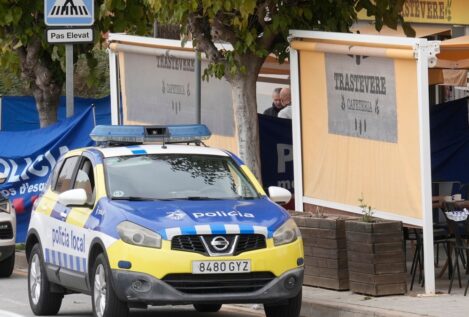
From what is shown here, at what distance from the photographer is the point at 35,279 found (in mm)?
13906

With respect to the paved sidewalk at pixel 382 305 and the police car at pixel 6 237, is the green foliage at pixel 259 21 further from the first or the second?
the police car at pixel 6 237

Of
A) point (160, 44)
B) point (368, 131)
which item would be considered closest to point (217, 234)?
point (368, 131)

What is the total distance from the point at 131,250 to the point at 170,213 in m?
0.52

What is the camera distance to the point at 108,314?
11.7 meters

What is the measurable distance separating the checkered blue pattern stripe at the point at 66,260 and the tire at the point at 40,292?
0.24 m

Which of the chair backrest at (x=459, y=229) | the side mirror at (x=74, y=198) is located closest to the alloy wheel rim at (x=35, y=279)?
the side mirror at (x=74, y=198)

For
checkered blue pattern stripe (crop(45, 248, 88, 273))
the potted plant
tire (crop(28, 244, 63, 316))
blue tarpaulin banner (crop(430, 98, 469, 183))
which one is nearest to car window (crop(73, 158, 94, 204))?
checkered blue pattern stripe (crop(45, 248, 88, 273))

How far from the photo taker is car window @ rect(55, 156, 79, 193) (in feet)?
44.2

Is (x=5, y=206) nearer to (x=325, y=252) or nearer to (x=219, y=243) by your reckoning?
(x=325, y=252)

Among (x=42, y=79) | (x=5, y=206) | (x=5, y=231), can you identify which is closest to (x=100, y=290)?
(x=5, y=231)

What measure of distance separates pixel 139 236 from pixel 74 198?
1035mm

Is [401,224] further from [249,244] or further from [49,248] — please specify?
[49,248]

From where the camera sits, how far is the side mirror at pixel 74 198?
40.2 feet

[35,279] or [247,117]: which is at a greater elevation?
[247,117]
